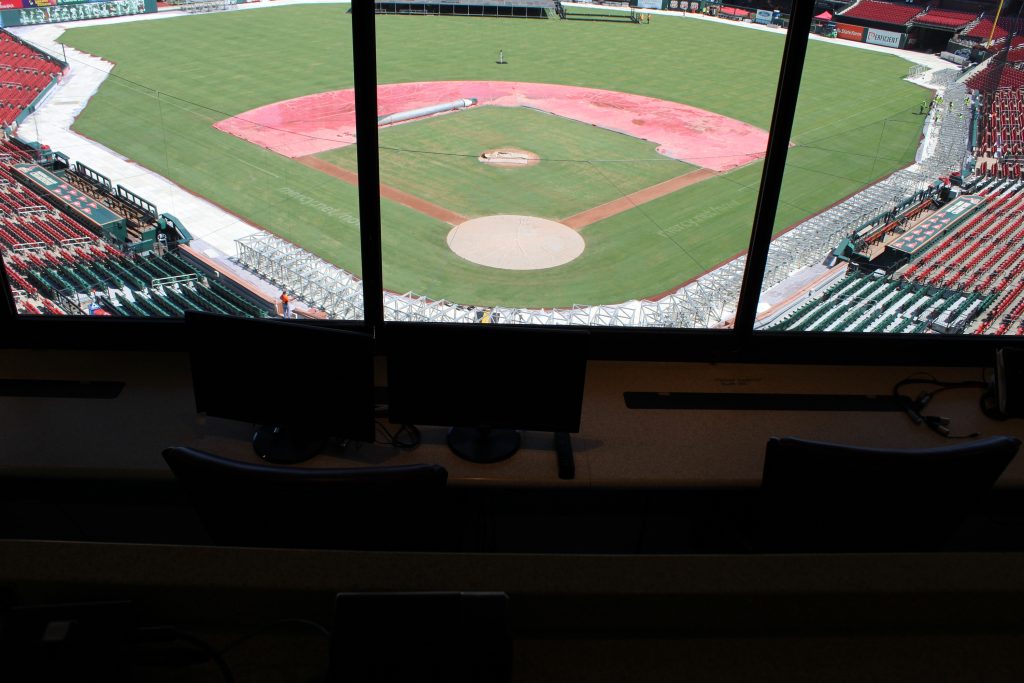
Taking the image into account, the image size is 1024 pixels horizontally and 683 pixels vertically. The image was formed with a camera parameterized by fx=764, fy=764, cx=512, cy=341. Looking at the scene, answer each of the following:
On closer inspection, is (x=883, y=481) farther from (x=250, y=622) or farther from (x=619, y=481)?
(x=250, y=622)

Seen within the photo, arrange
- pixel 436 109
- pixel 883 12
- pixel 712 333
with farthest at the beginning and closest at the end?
pixel 436 109 → pixel 883 12 → pixel 712 333

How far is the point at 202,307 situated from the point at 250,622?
10.2 ft

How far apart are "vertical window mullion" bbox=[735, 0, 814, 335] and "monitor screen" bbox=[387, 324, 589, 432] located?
1.15 m

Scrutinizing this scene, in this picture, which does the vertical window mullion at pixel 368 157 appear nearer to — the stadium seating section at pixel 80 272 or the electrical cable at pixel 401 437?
the electrical cable at pixel 401 437

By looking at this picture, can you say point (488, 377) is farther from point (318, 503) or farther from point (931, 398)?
point (931, 398)

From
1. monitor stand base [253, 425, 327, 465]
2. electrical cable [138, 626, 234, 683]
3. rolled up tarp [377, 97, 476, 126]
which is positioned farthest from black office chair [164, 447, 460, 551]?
rolled up tarp [377, 97, 476, 126]

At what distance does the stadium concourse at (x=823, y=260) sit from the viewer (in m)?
3.53

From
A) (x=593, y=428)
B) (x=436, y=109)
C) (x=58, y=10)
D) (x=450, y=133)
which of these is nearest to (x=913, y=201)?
(x=593, y=428)

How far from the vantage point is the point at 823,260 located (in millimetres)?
4023

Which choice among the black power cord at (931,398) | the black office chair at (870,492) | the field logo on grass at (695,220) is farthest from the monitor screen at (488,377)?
the field logo on grass at (695,220)

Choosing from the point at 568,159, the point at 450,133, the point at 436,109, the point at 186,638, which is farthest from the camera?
the point at 568,159

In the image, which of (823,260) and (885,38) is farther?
(885,38)

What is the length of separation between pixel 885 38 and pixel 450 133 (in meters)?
7.63

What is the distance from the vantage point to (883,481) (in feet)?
6.81
